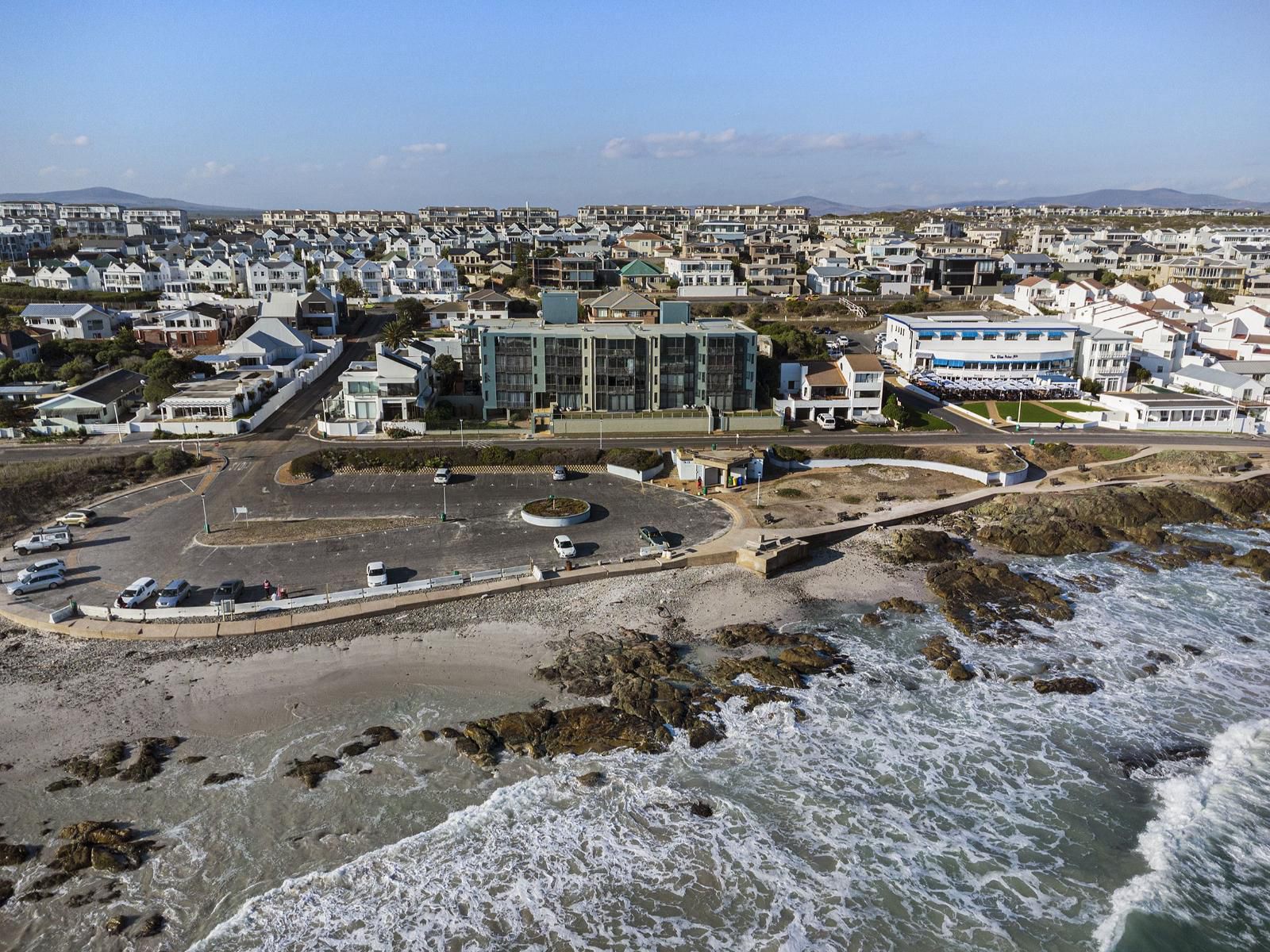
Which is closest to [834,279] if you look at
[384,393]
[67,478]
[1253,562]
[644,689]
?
[384,393]

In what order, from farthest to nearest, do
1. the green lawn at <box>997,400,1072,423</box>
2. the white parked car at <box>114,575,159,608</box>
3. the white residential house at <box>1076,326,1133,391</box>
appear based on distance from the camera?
the white residential house at <box>1076,326,1133,391</box> → the green lawn at <box>997,400,1072,423</box> → the white parked car at <box>114,575,159,608</box>

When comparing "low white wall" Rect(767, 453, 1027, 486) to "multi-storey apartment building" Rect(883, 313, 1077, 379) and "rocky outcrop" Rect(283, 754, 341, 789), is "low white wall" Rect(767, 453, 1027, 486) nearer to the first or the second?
"multi-storey apartment building" Rect(883, 313, 1077, 379)

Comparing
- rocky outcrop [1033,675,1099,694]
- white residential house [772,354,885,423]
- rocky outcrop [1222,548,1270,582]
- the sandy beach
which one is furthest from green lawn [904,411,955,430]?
rocky outcrop [1033,675,1099,694]

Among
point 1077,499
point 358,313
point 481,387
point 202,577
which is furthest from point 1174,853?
point 358,313

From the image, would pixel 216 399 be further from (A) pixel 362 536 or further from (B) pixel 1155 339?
(B) pixel 1155 339

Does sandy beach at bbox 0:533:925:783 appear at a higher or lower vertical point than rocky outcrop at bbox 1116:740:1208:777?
higher

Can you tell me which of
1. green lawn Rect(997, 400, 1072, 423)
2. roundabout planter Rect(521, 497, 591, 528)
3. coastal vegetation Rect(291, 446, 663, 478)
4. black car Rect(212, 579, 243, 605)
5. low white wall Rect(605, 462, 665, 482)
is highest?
green lawn Rect(997, 400, 1072, 423)

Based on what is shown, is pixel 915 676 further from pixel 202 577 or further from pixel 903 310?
pixel 903 310
